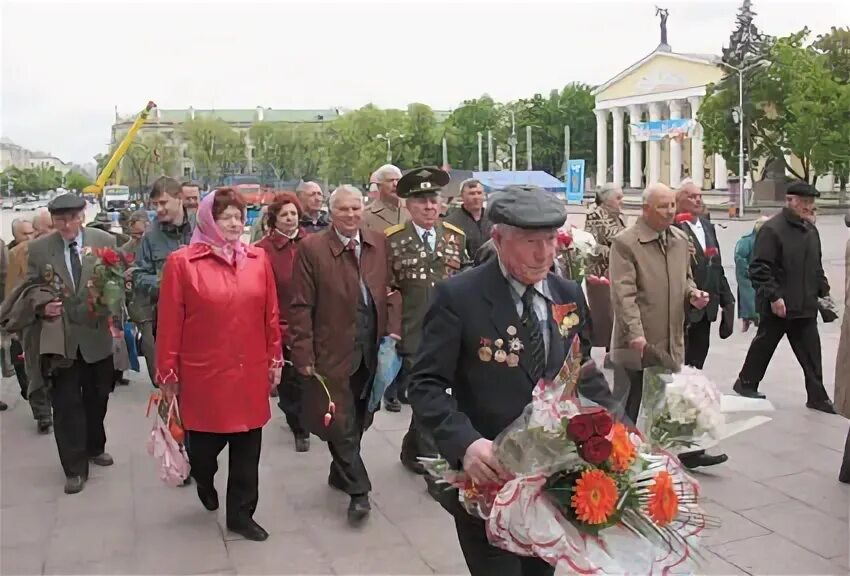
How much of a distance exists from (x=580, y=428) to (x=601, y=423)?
0.21 feet

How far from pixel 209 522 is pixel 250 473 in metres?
0.49

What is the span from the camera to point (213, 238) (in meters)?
4.52

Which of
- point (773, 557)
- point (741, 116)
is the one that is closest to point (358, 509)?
point (773, 557)

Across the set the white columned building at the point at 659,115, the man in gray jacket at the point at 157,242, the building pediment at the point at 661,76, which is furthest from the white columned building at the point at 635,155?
the man in gray jacket at the point at 157,242

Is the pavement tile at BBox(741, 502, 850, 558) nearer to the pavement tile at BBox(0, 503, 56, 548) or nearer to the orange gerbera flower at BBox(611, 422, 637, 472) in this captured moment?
the orange gerbera flower at BBox(611, 422, 637, 472)

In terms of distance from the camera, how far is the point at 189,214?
679 centimetres

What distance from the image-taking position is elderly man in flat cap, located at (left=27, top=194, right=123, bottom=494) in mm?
5539

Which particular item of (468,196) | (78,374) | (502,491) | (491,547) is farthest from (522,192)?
(468,196)

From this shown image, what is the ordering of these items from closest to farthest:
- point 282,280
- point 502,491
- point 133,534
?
1. point 502,491
2. point 133,534
3. point 282,280

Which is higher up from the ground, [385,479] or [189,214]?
[189,214]

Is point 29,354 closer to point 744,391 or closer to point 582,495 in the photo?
point 582,495

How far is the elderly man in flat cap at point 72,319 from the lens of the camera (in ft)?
18.2

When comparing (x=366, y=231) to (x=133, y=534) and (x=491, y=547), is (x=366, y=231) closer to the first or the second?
(x=133, y=534)

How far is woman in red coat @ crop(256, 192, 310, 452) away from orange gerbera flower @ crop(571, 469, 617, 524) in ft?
15.0
